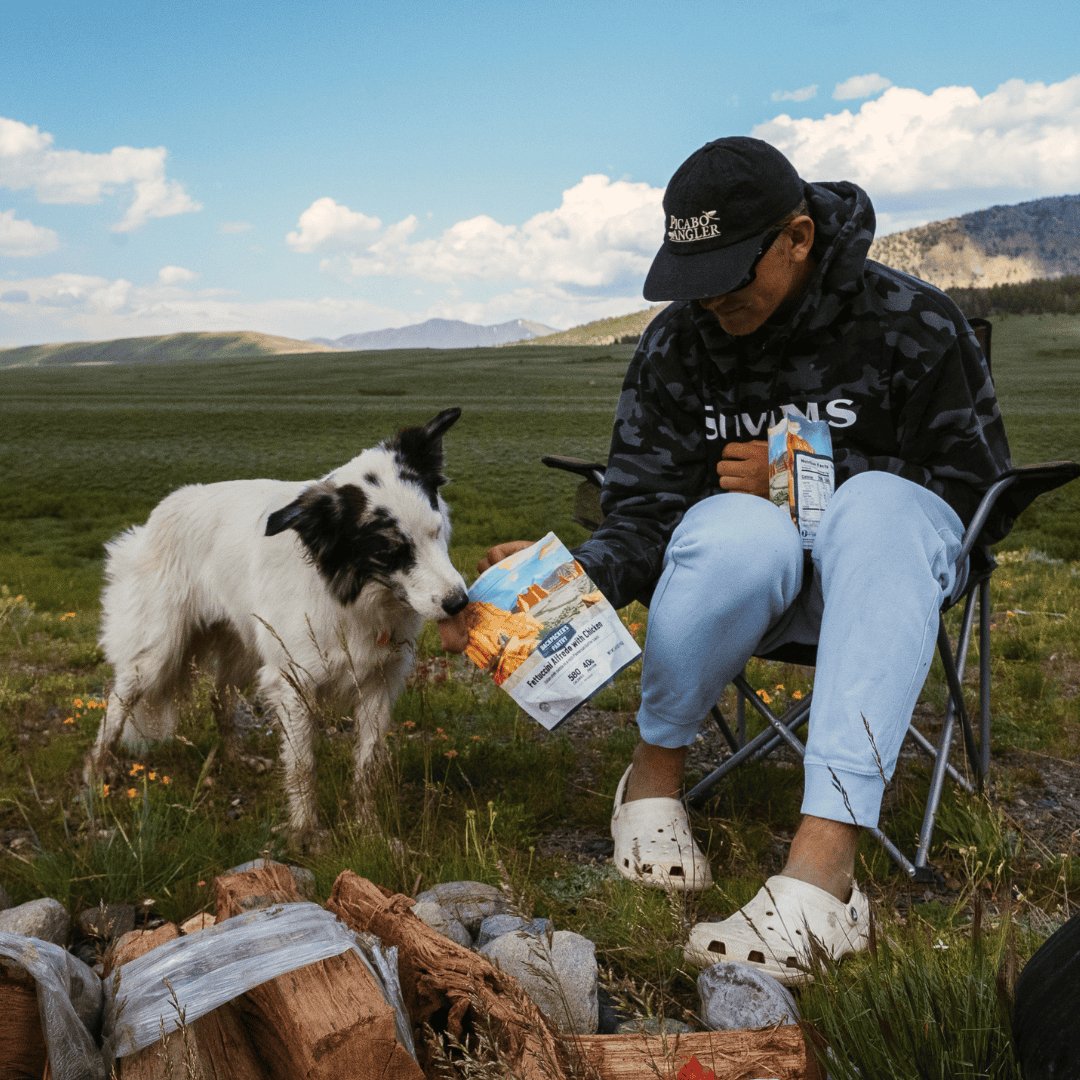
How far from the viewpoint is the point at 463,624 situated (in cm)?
314

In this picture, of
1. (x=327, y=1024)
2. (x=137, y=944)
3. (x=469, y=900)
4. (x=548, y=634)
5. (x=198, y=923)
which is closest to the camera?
(x=327, y=1024)

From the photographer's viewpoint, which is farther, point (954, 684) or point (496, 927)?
point (954, 684)

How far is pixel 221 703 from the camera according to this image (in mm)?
4375

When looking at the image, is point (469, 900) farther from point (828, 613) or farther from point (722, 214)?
point (722, 214)

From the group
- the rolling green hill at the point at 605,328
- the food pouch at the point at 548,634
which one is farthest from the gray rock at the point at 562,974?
the rolling green hill at the point at 605,328

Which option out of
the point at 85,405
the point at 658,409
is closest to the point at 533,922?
the point at 658,409

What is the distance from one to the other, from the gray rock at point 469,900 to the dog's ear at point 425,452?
166 centimetres

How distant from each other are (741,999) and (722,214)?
2072 millimetres

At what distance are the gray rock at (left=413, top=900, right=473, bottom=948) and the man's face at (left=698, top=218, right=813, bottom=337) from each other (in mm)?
1866

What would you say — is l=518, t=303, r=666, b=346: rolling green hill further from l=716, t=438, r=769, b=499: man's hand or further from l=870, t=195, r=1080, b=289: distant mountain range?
l=716, t=438, r=769, b=499: man's hand

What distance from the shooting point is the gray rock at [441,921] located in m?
2.39

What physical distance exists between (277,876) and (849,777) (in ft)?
4.69

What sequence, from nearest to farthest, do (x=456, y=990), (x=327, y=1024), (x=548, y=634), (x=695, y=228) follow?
(x=327, y=1024), (x=456, y=990), (x=548, y=634), (x=695, y=228)

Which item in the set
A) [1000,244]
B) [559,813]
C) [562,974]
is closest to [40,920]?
[562,974]
